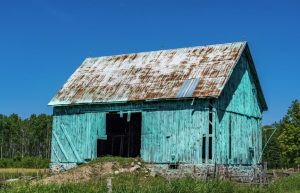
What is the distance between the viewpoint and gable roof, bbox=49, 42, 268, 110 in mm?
29406

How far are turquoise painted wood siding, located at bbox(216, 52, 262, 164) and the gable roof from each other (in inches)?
47.7

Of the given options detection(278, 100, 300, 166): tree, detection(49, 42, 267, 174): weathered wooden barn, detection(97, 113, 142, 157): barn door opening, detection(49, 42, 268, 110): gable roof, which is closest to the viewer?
detection(49, 42, 267, 174): weathered wooden barn

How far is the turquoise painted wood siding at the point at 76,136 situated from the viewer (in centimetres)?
3200

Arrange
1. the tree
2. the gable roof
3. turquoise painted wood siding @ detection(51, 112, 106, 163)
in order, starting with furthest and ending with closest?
the tree < turquoise painted wood siding @ detection(51, 112, 106, 163) < the gable roof

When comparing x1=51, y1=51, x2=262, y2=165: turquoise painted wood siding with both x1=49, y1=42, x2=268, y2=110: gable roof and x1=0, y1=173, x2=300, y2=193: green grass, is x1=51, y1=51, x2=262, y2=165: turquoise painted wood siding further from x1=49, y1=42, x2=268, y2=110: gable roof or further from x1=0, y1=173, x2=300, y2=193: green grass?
x1=0, y1=173, x2=300, y2=193: green grass

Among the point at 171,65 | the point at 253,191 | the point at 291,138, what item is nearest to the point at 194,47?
the point at 171,65

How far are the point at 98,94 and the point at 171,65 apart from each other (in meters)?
5.10

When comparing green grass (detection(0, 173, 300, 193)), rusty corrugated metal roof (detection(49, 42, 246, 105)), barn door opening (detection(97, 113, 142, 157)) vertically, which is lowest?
green grass (detection(0, 173, 300, 193))

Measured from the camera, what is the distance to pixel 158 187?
16.8 meters

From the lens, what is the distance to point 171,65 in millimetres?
32531

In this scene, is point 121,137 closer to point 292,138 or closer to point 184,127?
point 184,127

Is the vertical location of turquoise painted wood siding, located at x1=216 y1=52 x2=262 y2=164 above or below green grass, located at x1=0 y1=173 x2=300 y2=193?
above

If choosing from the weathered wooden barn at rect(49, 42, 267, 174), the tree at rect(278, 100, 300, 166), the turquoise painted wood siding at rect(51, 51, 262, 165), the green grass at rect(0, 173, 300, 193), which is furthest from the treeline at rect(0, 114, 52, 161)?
the green grass at rect(0, 173, 300, 193)

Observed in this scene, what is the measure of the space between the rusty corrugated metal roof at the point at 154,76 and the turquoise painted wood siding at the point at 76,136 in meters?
1.13
